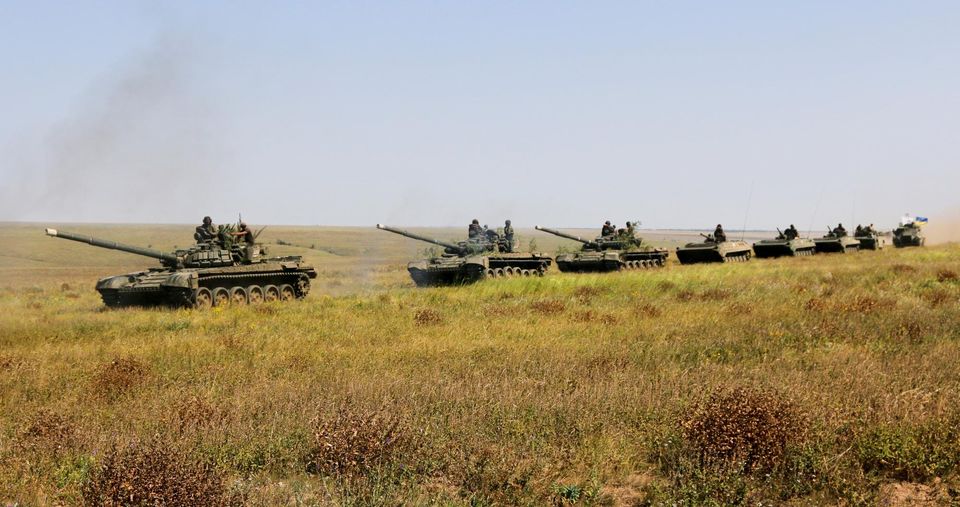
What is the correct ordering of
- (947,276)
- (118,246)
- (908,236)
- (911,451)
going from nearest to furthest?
(911,451) < (947,276) < (118,246) < (908,236)

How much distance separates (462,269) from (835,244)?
975 inches

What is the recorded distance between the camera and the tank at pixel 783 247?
40406 millimetres

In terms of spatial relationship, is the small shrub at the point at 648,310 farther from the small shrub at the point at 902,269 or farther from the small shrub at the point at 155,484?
the small shrub at the point at 902,269

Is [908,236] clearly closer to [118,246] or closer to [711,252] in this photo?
[711,252]

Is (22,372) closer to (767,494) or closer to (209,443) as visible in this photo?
(209,443)

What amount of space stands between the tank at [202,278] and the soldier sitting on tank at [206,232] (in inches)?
6.7

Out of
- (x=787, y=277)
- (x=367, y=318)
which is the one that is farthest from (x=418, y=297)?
(x=787, y=277)

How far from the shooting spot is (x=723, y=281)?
2392cm

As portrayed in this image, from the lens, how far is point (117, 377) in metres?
9.73

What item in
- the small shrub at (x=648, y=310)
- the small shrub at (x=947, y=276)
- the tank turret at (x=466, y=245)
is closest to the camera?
the small shrub at (x=648, y=310)

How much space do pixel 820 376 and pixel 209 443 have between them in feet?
22.0

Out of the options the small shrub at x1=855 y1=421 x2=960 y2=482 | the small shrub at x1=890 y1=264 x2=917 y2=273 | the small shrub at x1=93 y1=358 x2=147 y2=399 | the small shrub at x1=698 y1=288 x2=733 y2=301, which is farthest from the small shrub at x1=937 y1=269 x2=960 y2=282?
the small shrub at x1=93 y1=358 x2=147 y2=399

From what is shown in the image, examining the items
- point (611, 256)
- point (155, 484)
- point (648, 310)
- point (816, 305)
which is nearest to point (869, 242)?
point (611, 256)

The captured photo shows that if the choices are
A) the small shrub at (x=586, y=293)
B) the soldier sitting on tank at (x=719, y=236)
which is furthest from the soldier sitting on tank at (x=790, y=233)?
the small shrub at (x=586, y=293)
